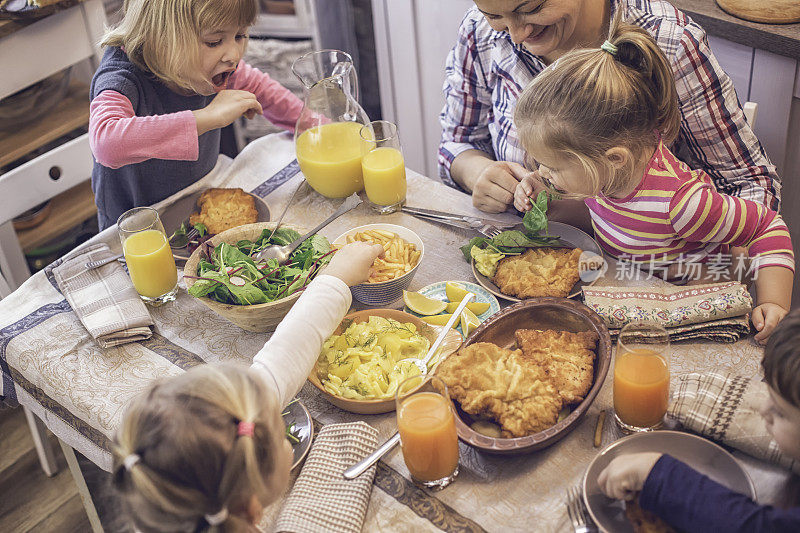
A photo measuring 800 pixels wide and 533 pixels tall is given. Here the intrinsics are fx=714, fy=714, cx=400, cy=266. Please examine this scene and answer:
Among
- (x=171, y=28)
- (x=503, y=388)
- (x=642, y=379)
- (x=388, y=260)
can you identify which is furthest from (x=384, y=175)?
(x=642, y=379)

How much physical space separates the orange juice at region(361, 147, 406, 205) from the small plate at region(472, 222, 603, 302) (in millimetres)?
325

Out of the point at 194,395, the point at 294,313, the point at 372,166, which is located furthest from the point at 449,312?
the point at 194,395

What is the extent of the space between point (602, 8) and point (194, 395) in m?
1.29

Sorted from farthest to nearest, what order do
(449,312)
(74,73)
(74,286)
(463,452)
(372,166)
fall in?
(74,73), (372,166), (74,286), (449,312), (463,452)

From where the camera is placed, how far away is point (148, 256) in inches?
59.3

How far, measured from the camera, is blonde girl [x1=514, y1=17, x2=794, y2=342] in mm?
1400

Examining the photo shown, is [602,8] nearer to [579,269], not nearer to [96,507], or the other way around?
[579,269]

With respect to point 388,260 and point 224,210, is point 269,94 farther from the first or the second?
point 388,260

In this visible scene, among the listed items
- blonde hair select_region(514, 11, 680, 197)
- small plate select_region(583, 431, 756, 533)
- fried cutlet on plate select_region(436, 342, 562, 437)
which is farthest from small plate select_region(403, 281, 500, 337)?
small plate select_region(583, 431, 756, 533)

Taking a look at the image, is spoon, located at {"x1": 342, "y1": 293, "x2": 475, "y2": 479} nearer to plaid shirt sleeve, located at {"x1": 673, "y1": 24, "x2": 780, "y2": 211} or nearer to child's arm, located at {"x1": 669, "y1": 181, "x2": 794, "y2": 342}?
child's arm, located at {"x1": 669, "y1": 181, "x2": 794, "y2": 342}

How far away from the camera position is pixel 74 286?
1.59 m

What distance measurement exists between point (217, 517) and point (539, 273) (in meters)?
0.82

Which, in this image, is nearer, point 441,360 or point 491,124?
point 441,360

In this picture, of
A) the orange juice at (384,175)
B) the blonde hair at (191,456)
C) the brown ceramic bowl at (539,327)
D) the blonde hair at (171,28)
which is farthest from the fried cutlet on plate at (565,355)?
the blonde hair at (171,28)
